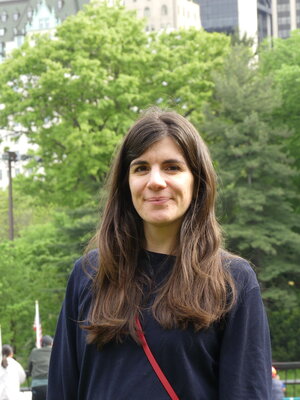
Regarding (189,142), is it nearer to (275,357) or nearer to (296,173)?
(296,173)

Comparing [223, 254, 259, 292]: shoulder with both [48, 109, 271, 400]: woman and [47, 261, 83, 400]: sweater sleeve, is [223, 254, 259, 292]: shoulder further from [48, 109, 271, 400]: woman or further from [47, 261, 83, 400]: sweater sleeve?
[47, 261, 83, 400]: sweater sleeve

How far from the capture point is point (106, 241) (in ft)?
9.55

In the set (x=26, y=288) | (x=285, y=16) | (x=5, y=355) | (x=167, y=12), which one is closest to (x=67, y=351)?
(x=5, y=355)

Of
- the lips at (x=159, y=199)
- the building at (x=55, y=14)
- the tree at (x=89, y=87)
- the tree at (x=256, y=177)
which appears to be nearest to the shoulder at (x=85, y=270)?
→ the lips at (x=159, y=199)

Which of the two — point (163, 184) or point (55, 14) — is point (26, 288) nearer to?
point (163, 184)

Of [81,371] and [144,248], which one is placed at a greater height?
[144,248]

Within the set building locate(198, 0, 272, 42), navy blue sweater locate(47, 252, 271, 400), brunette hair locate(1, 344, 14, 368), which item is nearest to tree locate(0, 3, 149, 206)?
brunette hair locate(1, 344, 14, 368)

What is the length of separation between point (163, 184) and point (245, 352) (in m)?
0.54

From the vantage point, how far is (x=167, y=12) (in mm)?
130125

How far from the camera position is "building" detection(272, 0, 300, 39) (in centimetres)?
16800

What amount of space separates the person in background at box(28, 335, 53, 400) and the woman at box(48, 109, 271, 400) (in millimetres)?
9905

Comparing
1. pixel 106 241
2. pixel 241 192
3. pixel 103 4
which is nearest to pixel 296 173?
pixel 241 192

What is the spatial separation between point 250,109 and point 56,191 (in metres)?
7.67

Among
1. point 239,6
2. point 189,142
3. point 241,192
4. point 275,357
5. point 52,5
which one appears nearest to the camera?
point 189,142
